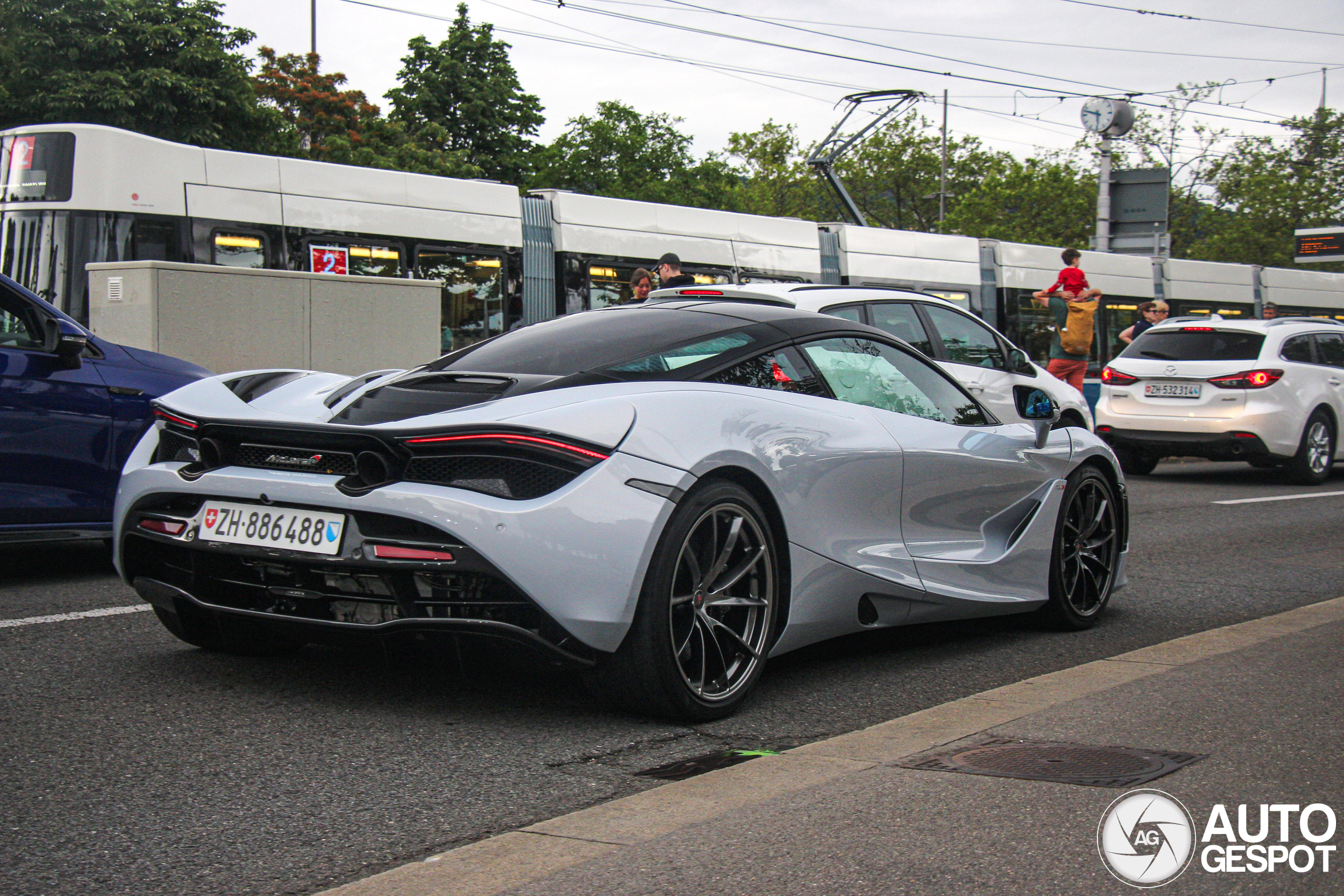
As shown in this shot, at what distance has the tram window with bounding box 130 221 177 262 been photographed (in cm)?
1370

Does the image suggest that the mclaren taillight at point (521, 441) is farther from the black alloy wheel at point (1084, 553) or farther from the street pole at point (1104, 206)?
the street pole at point (1104, 206)

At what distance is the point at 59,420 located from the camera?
22.7 ft

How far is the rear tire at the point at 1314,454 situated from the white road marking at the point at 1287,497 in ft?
2.73

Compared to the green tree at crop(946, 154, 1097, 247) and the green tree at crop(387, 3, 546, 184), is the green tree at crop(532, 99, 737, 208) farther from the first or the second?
the green tree at crop(946, 154, 1097, 247)

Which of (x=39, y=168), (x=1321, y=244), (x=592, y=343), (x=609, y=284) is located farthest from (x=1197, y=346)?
(x=1321, y=244)

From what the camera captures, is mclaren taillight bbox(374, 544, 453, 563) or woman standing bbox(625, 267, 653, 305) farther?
woman standing bbox(625, 267, 653, 305)

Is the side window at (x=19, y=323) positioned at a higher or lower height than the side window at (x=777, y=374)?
higher

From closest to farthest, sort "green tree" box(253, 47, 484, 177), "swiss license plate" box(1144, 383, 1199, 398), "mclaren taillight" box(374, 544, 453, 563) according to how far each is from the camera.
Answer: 1. "mclaren taillight" box(374, 544, 453, 563)
2. "swiss license plate" box(1144, 383, 1199, 398)
3. "green tree" box(253, 47, 484, 177)

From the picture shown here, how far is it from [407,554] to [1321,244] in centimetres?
4797

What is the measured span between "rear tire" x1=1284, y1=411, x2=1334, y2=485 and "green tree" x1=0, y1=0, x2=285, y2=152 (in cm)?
3054

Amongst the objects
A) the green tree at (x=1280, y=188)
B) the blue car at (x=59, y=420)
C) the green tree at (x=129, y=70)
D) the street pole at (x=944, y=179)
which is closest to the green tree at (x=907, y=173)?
the street pole at (x=944, y=179)

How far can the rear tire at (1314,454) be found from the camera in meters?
14.2

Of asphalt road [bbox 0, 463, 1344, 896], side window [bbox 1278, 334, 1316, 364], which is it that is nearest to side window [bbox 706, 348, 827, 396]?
asphalt road [bbox 0, 463, 1344, 896]

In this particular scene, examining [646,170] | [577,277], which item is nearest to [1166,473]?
[577,277]
